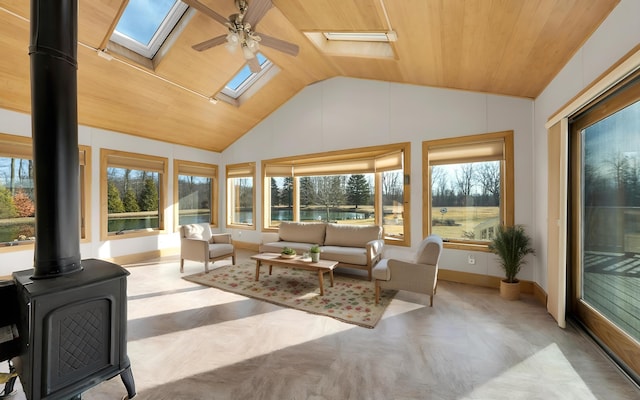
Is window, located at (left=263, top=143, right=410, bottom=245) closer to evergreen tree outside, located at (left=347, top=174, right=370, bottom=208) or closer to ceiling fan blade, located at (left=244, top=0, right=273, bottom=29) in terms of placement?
evergreen tree outside, located at (left=347, top=174, right=370, bottom=208)

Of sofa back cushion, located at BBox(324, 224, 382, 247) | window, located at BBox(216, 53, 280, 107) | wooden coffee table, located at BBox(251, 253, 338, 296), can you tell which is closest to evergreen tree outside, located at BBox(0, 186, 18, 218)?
window, located at BBox(216, 53, 280, 107)

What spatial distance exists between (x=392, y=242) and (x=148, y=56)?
506cm

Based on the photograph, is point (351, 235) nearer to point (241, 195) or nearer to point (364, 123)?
point (364, 123)

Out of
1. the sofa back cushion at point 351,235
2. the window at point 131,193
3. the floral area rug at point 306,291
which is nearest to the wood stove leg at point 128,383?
the floral area rug at point 306,291

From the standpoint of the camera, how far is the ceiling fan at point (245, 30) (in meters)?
2.68

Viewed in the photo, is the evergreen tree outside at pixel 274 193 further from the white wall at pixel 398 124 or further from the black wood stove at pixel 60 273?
the black wood stove at pixel 60 273

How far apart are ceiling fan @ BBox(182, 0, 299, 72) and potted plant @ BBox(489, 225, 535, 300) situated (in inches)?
144

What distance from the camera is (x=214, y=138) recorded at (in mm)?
6590

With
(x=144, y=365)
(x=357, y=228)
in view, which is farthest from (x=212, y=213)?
(x=144, y=365)

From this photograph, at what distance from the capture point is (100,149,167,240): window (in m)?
5.16

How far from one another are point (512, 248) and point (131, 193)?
22.7 feet

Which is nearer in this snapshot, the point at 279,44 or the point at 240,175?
the point at 279,44

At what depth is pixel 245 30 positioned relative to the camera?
2.98 meters

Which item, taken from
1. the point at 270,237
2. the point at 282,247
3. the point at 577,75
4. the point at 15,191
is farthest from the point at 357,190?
the point at 15,191
